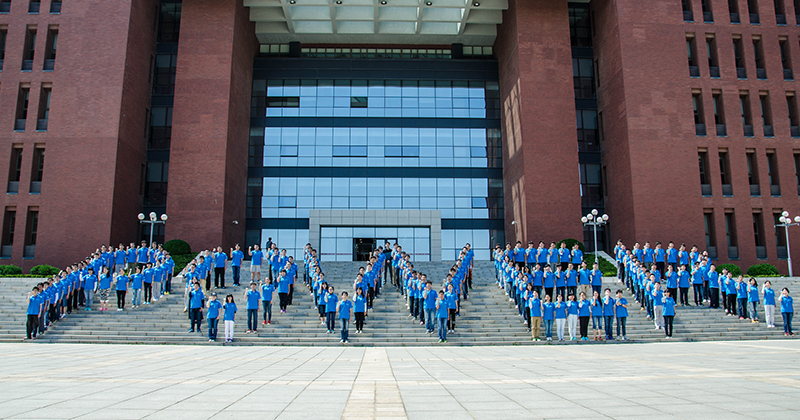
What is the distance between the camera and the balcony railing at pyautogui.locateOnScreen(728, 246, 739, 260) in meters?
26.5

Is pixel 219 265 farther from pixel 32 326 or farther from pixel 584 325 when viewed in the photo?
pixel 584 325

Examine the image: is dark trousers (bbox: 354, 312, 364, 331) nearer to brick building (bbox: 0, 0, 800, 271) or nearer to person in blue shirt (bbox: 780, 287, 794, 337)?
person in blue shirt (bbox: 780, 287, 794, 337)

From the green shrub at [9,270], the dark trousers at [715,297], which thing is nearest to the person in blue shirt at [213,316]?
the green shrub at [9,270]

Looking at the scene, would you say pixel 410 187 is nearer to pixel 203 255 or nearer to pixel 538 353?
pixel 203 255

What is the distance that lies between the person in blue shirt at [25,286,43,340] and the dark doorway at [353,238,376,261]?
62.8 ft

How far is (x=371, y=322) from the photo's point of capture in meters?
15.4

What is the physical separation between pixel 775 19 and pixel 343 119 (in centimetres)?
2672

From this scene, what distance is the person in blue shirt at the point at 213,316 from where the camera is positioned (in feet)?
43.7

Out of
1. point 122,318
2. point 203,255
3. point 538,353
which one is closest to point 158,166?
point 203,255

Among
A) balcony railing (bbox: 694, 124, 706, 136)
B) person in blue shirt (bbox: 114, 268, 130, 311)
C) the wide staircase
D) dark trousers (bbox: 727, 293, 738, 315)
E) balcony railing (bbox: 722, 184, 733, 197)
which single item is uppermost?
balcony railing (bbox: 694, 124, 706, 136)

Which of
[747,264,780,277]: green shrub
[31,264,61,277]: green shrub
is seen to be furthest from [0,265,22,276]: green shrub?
[747,264,780,277]: green shrub

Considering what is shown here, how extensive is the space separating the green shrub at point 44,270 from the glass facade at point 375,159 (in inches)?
438

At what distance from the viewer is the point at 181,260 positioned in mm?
24281

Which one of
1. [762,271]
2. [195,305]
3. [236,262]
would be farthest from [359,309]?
[762,271]
